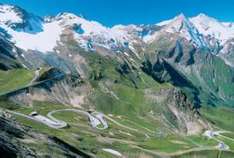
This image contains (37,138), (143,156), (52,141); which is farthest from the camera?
(143,156)

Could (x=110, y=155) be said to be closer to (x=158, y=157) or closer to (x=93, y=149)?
(x=93, y=149)

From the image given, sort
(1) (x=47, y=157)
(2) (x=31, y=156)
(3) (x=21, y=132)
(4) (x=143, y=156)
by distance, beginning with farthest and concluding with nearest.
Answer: (4) (x=143, y=156) → (3) (x=21, y=132) → (1) (x=47, y=157) → (2) (x=31, y=156)

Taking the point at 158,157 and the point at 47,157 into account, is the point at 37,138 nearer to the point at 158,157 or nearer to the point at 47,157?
the point at 47,157

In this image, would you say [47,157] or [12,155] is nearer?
[12,155]

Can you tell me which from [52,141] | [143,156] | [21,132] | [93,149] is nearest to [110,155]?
[93,149]

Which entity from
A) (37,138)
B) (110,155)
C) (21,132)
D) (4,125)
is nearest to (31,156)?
(4,125)

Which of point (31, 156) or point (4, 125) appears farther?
point (4, 125)

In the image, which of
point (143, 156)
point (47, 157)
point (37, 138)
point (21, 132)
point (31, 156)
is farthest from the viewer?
point (143, 156)

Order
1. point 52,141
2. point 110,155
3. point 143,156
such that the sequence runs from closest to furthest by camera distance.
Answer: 1. point 52,141
2. point 110,155
3. point 143,156

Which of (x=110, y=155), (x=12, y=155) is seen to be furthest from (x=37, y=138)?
(x=110, y=155)
